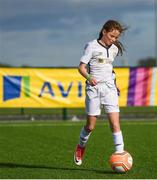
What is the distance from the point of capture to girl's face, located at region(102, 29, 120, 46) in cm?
862

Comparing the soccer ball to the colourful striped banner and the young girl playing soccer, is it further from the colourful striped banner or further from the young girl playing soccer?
the colourful striped banner

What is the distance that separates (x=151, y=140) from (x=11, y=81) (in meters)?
9.33

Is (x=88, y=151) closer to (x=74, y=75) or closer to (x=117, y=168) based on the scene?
(x=117, y=168)

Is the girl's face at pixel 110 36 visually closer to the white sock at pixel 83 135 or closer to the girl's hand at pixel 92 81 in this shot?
the girl's hand at pixel 92 81

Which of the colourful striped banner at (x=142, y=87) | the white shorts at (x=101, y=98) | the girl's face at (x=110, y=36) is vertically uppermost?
the girl's face at (x=110, y=36)

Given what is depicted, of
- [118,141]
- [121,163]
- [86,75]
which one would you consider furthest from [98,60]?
[121,163]

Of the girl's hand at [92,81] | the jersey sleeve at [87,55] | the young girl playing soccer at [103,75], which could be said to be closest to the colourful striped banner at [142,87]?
the young girl playing soccer at [103,75]

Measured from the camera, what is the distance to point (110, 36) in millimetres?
8633

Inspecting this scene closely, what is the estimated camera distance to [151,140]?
→ 13906 mm

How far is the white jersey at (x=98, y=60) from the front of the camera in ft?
28.5

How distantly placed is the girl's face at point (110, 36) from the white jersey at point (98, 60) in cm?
10

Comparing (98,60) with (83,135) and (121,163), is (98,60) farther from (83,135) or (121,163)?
(121,163)

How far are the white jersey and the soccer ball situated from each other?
114 cm

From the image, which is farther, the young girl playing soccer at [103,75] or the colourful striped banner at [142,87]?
the colourful striped banner at [142,87]
